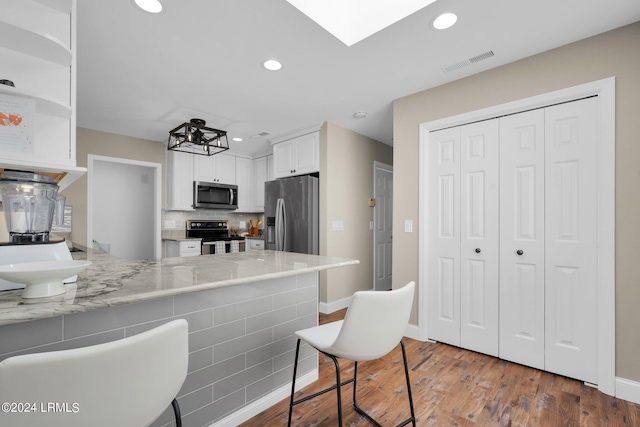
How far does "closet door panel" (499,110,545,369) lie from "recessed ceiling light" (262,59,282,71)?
1872 mm

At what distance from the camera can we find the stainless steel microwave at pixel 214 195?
471cm

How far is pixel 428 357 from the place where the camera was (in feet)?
8.09

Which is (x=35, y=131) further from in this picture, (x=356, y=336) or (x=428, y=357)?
(x=428, y=357)

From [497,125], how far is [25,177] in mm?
3008

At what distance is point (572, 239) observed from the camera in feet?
6.87

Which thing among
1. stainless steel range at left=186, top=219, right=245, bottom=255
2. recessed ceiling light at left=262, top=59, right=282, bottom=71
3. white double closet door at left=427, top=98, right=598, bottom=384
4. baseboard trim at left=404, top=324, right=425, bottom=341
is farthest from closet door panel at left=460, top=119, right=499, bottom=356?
stainless steel range at left=186, top=219, right=245, bottom=255

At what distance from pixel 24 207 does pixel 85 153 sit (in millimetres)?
3395

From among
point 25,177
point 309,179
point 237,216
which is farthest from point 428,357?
point 237,216

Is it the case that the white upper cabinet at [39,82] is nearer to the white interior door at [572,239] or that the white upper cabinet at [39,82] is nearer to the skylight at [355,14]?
the skylight at [355,14]

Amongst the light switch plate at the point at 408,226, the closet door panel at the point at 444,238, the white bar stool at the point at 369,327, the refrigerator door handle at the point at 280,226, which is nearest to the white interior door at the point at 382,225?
the refrigerator door handle at the point at 280,226

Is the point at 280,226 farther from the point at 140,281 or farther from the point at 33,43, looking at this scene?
the point at 33,43

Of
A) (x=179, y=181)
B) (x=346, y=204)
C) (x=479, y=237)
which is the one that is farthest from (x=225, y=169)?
(x=479, y=237)

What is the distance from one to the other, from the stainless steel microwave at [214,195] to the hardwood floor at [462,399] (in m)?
3.33

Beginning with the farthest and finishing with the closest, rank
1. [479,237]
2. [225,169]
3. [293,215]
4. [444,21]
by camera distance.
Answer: [225,169], [293,215], [479,237], [444,21]
